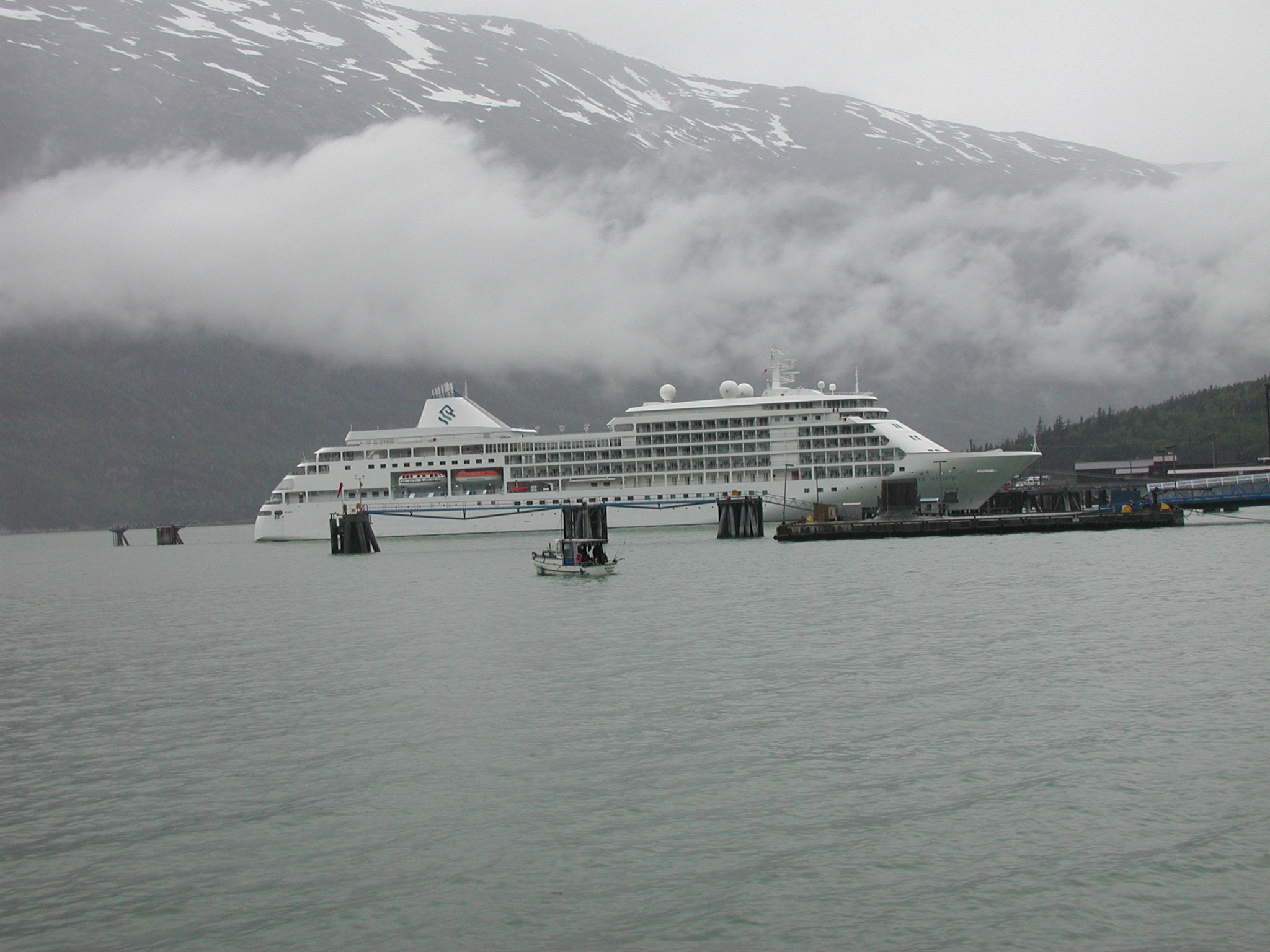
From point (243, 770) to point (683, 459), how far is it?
75.1 m

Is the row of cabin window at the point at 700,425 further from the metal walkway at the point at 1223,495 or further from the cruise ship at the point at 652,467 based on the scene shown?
the metal walkway at the point at 1223,495

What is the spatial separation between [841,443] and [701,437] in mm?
11236

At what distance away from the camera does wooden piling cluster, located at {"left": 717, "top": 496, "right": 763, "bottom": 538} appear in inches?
3125

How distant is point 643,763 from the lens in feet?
58.0

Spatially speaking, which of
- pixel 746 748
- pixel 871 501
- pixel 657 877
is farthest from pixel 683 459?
pixel 657 877

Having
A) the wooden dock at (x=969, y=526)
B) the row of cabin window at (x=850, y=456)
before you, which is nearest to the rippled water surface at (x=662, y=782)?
the wooden dock at (x=969, y=526)

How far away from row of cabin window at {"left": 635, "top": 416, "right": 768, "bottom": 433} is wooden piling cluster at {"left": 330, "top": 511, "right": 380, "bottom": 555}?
23.2m

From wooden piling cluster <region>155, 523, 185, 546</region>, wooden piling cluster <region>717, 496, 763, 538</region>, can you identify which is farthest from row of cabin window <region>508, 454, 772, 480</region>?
wooden piling cluster <region>155, 523, 185, 546</region>

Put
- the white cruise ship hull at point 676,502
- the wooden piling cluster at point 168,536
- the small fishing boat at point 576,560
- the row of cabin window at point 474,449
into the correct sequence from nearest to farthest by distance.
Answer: the small fishing boat at point 576,560
the white cruise ship hull at point 676,502
the row of cabin window at point 474,449
the wooden piling cluster at point 168,536

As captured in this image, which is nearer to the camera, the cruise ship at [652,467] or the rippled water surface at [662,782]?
the rippled water surface at [662,782]

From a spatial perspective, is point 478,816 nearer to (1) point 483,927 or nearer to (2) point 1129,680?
(1) point 483,927

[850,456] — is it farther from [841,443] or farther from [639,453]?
[639,453]

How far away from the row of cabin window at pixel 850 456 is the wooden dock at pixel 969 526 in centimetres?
1343

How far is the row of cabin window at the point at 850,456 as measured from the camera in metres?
88.3
